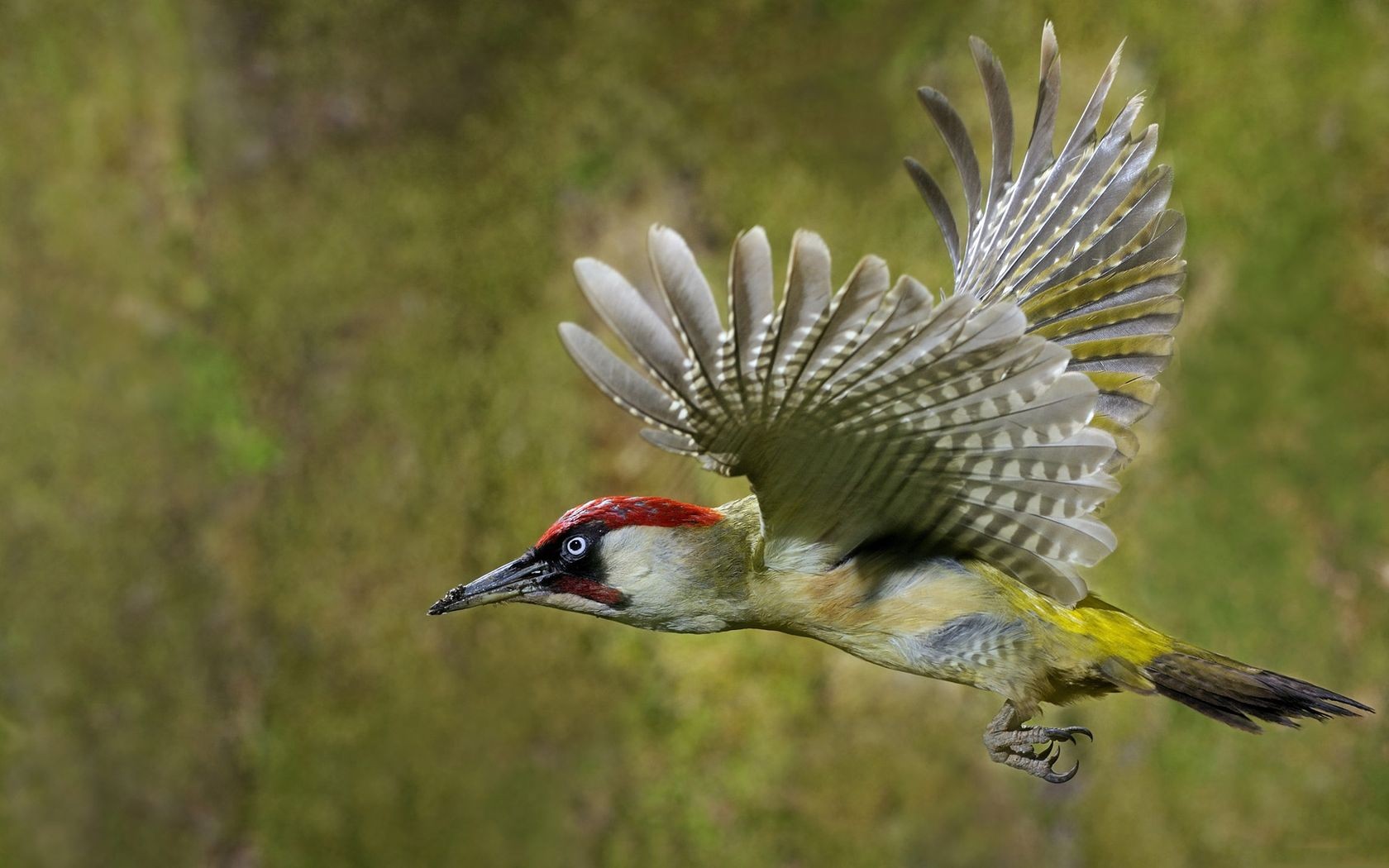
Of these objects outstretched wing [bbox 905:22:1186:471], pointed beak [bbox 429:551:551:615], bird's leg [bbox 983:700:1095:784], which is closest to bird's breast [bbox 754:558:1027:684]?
bird's leg [bbox 983:700:1095:784]

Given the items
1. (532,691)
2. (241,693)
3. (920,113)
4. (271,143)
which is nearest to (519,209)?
(271,143)

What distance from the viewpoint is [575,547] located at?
2314 mm

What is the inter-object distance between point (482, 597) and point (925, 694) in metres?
3.76

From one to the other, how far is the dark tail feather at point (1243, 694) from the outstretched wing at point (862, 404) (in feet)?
0.96

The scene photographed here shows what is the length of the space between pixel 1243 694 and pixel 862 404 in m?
0.99

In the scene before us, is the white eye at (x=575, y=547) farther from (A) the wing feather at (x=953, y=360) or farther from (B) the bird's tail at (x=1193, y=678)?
(B) the bird's tail at (x=1193, y=678)

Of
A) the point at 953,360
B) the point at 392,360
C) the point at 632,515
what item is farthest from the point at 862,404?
the point at 392,360

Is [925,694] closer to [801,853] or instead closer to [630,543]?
[801,853]

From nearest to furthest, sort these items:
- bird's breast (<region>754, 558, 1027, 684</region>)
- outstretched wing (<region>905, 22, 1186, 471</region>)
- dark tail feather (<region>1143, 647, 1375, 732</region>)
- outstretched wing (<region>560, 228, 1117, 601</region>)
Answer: outstretched wing (<region>560, 228, 1117, 601</region>) < dark tail feather (<region>1143, 647, 1375, 732</region>) < bird's breast (<region>754, 558, 1027, 684</region>) < outstretched wing (<region>905, 22, 1186, 471</region>)

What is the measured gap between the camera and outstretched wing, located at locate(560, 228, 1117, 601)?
1.81 metres

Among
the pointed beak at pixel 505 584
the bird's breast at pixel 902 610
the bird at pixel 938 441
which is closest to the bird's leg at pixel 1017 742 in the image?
the bird at pixel 938 441

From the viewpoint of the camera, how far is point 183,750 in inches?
240

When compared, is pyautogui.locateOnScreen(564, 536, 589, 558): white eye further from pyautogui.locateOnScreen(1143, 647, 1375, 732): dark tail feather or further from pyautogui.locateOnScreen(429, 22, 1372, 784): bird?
pyautogui.locateOnScreen(1143, 647, 1375, 732): dark tail feather

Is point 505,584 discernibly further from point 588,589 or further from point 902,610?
point 902,610
